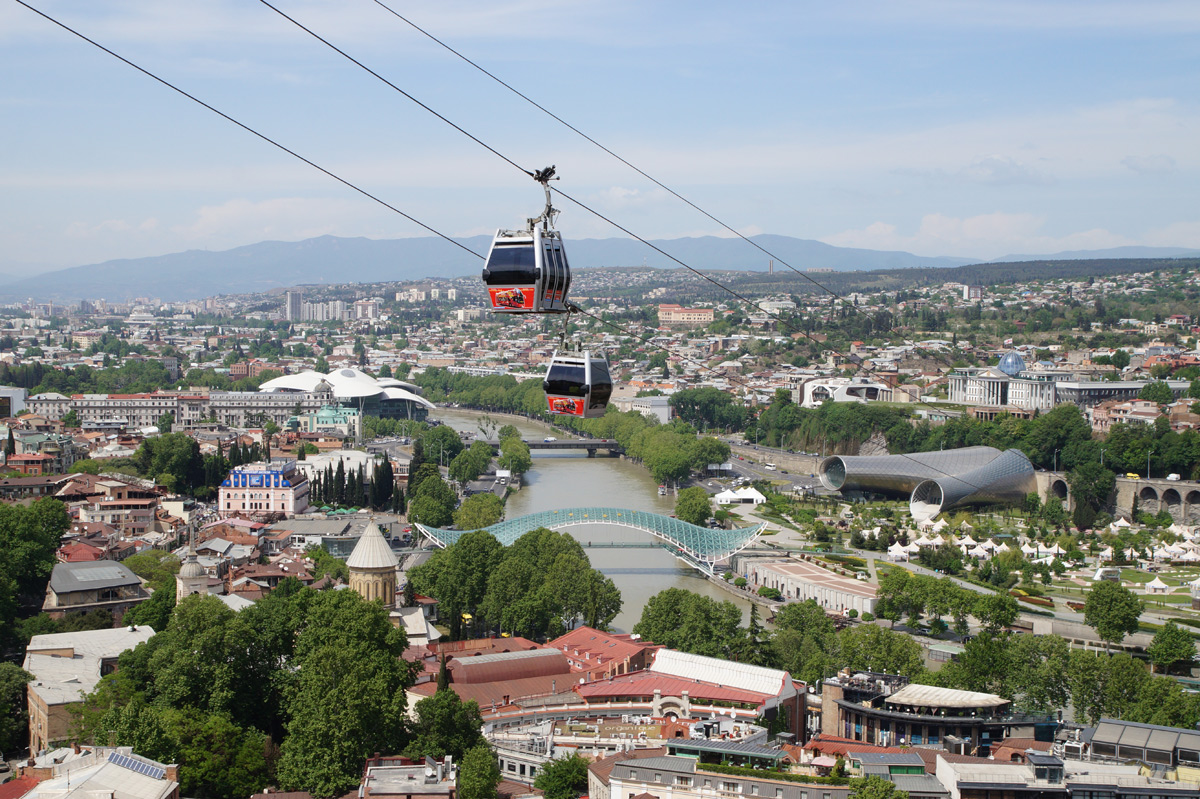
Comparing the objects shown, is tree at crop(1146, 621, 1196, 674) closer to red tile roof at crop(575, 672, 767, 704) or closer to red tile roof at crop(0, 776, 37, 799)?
red tile roof at crop(575, 672, 767, 704)

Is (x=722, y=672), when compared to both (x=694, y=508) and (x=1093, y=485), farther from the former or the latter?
(x=1093, y=485)

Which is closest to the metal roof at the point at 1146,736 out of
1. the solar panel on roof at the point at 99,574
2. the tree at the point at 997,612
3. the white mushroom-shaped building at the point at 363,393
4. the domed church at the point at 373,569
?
the tree at the point at 997,612

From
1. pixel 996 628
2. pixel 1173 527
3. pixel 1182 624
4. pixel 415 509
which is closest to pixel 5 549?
pixel 415 509

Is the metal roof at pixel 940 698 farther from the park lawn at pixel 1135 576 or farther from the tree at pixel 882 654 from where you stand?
the park lawn at pixel 1135 576

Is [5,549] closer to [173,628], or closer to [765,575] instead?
[173,628]

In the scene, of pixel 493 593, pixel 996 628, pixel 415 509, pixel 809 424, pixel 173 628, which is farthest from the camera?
pixel 809 424

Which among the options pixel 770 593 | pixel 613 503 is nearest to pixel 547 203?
pixel 770 593
